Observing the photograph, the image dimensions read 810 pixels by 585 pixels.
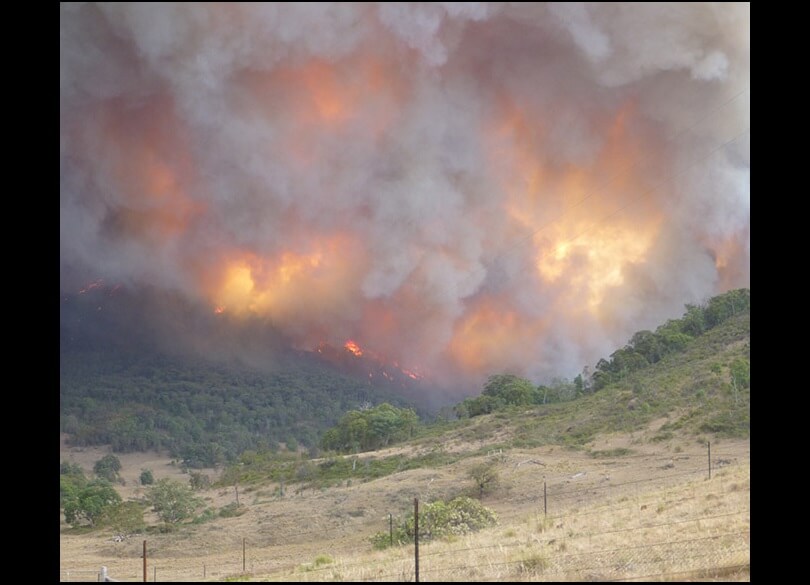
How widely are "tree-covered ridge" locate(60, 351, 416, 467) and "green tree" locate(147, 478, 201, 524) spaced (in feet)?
156

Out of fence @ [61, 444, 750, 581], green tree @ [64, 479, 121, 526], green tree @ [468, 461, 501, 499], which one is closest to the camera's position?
fence @ [61, 444, 750, 581]

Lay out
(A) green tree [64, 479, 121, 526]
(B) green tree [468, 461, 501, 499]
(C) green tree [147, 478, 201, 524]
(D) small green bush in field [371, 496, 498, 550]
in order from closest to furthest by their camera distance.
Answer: (D) small green bush in field [371, 496, 498, 550]
(B) green tree [468, 461, 501, 499]
(C) green tree [147, 478, 201, 524]
(A) green tree [64, 479, 121, 526]

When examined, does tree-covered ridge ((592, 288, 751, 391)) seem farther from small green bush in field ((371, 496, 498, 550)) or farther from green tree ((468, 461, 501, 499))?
small green bush in field ((371, 496, 498, 550))

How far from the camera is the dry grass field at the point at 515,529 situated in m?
16.1

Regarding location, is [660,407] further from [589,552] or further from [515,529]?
[589,552]

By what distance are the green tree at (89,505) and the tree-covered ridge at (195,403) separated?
1727 inches

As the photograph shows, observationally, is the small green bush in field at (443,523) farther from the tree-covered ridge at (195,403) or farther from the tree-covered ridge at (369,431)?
the tree-covered ridge at (195,403)

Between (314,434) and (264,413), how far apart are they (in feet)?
47.4

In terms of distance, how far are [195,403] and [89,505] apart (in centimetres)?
7845

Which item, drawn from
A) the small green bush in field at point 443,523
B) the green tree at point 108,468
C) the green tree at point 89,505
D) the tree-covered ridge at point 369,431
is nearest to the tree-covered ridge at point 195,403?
the green tree at point 108,468

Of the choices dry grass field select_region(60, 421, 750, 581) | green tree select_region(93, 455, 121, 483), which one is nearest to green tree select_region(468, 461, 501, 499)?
dry grass field select_region(60, 421, 750, 581)

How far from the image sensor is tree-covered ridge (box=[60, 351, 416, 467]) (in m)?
102
